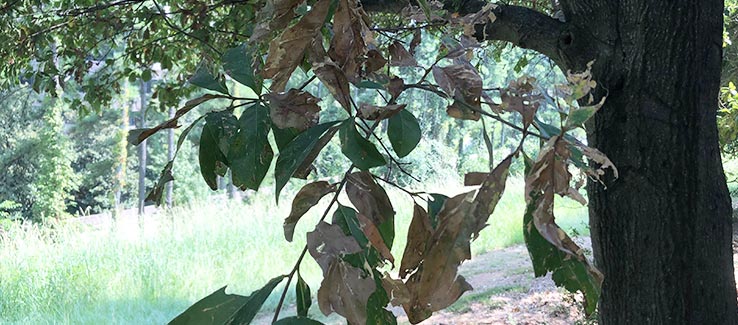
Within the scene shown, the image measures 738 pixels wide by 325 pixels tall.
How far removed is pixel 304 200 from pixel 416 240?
0.09 metres

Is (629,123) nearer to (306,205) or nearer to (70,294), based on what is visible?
(306,205)

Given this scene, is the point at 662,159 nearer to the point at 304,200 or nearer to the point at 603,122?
the point at 603,122

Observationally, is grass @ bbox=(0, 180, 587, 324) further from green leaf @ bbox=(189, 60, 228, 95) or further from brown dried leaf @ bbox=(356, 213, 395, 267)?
brown dried leaf @ bbox=(356, 213, 395, 267)

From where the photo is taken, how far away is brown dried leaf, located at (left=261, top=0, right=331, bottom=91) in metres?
0.46

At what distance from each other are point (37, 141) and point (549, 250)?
64.9 ft

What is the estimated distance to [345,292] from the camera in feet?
1.36

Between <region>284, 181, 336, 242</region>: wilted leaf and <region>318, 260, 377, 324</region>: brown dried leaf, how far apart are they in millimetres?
80

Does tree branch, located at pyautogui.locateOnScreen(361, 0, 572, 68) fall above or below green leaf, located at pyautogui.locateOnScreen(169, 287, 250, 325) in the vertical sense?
above

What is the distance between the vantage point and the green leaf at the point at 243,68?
1.94ft

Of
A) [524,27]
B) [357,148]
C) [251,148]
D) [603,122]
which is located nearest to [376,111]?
[357,148]

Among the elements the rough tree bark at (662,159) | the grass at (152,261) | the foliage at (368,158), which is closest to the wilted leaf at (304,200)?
the foliage at (368,158)

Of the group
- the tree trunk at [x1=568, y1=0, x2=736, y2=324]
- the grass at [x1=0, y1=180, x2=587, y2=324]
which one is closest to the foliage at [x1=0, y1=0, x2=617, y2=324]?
the tree trunk at [x1=568, y1=0, x2=736, y2=324]

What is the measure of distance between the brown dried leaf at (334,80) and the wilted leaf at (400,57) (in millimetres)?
192

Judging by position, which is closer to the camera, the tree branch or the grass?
the tree branch
